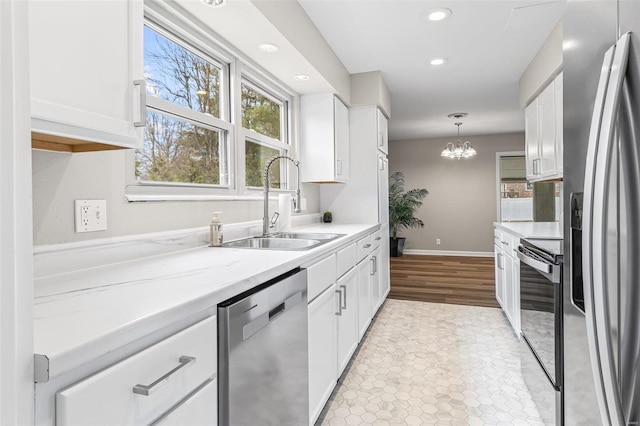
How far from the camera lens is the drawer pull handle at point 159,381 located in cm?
72

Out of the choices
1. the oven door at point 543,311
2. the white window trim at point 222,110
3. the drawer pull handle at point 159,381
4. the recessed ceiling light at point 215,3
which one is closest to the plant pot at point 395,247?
the white window trim at point 222,110

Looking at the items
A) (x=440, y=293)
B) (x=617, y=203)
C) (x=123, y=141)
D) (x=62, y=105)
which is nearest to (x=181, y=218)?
(x=123, y=141)

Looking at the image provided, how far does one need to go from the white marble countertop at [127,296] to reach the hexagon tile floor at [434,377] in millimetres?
1055

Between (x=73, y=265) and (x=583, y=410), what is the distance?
5.22ft

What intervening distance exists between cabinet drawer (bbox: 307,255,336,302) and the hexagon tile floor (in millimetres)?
695

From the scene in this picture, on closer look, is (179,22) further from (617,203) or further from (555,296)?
(555,296)

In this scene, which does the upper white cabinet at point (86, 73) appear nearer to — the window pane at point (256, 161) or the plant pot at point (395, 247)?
the window pane at point (256, 161)

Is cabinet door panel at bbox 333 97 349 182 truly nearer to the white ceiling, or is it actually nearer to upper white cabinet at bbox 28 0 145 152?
the white ceiling

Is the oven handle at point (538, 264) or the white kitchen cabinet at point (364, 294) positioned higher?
the oven handle at point (538, 264)

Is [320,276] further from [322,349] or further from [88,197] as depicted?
[88,197]

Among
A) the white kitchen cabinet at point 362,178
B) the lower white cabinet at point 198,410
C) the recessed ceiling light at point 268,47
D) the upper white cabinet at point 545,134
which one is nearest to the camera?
the lower white cabinet at point 198,410

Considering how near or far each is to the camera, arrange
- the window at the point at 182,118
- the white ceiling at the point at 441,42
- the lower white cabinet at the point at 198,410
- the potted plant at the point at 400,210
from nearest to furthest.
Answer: the lower white cabinet at the point at 198,410, the window at the point at 182,118, the white ceiling at the point at 441,42, the potted plant at the point at 400,210

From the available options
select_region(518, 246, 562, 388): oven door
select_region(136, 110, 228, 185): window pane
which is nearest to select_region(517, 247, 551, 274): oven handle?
select_region(518, 246, 562, 388): oven door

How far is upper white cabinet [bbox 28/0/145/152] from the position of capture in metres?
0.85
